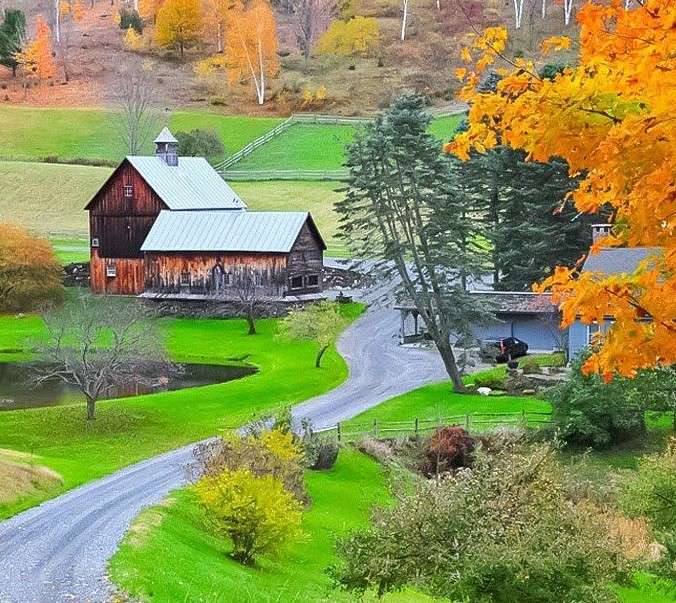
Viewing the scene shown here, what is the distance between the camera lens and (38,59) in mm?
121375

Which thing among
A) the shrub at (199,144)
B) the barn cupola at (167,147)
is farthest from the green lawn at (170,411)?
the shrub at (199,144)

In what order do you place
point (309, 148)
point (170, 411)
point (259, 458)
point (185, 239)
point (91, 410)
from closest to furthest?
point (259, 458)
point (91, 410)
point (170, 411)
point (185, 239)
point (309, 148)

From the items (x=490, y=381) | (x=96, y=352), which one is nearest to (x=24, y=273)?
(x=96, y=352)

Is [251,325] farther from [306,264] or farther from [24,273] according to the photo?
[24,273]

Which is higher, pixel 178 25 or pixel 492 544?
pixel 178 25

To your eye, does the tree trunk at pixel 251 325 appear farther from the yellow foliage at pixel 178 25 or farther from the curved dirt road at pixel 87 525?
the yellow foliage at pixel 178 25

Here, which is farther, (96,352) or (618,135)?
(96,352)

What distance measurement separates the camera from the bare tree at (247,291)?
205ft

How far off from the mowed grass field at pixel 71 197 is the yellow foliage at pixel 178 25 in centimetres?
3929

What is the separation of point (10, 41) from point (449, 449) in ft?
328

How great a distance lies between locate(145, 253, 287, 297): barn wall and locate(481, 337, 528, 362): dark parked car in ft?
50.9

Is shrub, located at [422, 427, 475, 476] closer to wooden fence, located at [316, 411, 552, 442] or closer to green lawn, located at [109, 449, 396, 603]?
wooden fence, located at [316, 411, 552, 442]

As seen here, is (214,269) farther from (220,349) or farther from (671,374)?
(671,374)

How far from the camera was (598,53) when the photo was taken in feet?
26.1
